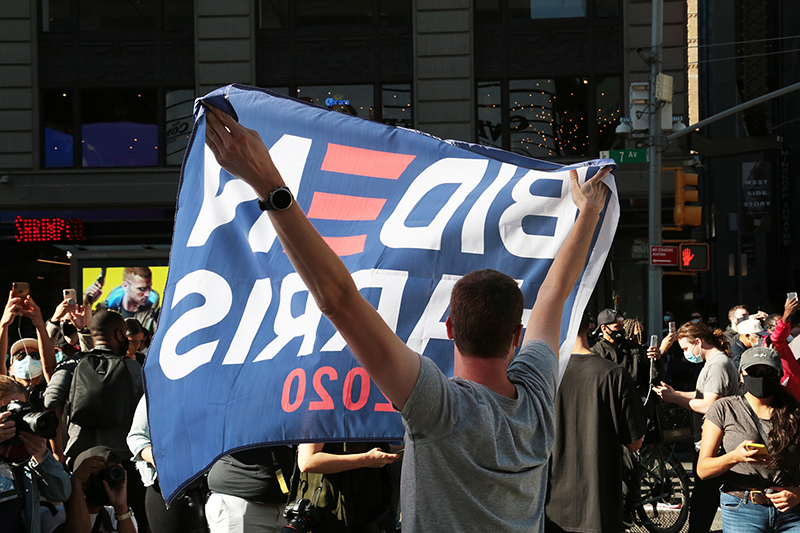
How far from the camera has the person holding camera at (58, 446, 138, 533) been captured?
13.4 feet

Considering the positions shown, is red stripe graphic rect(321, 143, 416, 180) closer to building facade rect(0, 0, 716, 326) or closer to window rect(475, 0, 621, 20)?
building facade rect(0, 0, 716, 326)

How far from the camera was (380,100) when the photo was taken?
18.3m

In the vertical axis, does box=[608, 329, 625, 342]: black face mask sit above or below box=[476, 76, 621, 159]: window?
below

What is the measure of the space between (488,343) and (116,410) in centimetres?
471

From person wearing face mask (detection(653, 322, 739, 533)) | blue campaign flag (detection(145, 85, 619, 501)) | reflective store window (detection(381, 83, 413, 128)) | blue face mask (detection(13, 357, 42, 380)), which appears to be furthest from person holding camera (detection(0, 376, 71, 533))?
reflective store window (detection(381, 83, 413, 128))

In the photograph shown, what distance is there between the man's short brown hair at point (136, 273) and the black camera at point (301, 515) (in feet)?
46.7

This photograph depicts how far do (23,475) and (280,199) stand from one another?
296 cm

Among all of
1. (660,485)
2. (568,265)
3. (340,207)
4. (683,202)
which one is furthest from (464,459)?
(683,202)

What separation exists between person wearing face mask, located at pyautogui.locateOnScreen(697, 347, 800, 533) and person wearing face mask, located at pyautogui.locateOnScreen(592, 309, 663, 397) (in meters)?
3.28

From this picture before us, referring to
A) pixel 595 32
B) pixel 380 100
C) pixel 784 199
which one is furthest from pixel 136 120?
pixel 784 199

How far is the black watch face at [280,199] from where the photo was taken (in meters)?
1.85

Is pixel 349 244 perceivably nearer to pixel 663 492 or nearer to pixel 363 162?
pixel 363 162

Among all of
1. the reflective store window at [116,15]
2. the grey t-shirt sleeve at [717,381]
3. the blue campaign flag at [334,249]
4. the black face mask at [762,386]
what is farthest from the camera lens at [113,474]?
the reflective store window at [116,15]

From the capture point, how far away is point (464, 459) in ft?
6.76
